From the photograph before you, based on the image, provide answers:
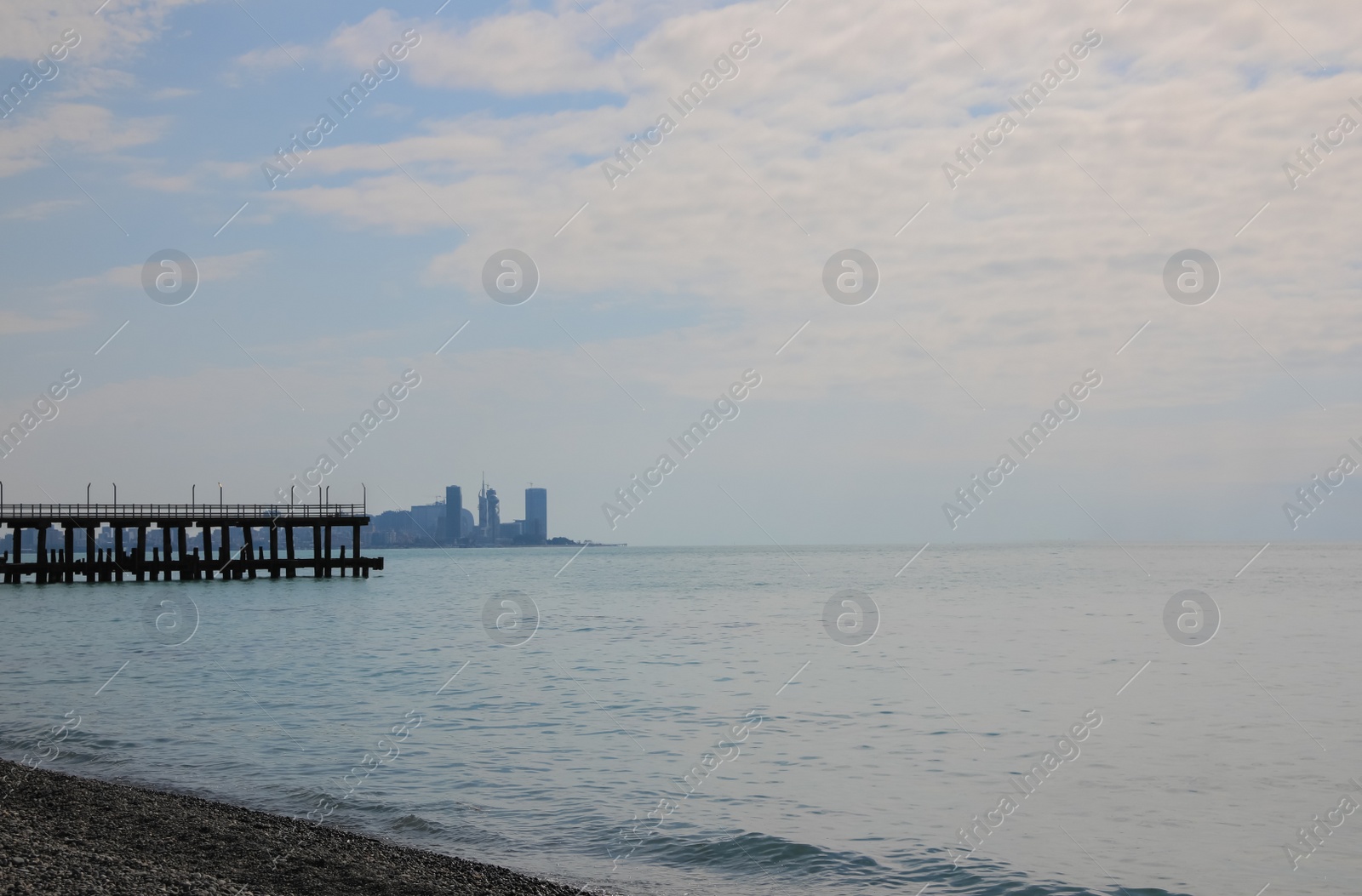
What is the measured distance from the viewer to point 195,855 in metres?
10.4

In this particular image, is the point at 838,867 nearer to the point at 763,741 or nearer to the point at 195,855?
the point at 195,855

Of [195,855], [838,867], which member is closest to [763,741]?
[838,867]

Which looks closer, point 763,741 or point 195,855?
point 195,855

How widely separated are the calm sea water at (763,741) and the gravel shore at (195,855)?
3.91 ft

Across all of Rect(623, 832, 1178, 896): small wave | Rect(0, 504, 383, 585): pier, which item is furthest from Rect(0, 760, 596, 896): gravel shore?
Rect(0, 504, 383, 585): pier

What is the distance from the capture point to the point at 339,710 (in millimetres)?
21953

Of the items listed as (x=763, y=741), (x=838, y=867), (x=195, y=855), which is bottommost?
(x=763, y=741)

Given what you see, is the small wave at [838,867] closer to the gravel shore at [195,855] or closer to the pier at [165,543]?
the gravel shore at [195,855]

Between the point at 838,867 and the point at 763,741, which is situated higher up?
the point at 838,867

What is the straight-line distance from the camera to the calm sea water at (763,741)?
12.1 m

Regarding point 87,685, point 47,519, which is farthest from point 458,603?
point 87,685

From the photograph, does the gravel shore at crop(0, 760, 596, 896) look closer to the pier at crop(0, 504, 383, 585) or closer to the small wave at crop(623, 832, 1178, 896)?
the small wave at crop(623, 832, 1178, 896)

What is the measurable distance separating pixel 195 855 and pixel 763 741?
1035 cm

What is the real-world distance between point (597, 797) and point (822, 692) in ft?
35.3
